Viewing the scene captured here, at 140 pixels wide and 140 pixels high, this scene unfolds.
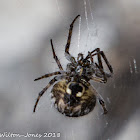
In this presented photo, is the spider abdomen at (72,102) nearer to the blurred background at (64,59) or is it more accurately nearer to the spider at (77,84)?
the spider at (77,84)

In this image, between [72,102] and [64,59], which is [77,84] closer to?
[72,102]

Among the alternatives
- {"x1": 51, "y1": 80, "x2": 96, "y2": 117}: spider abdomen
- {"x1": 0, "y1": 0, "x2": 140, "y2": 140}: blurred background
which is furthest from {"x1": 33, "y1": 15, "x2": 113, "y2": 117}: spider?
{"x1": 0, "y1": 0, "x2": 140, "y2": 140}: blurred background

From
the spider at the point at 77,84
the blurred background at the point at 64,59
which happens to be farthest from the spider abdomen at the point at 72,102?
the blurred background at the point at 64,59

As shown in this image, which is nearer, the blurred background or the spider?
the spider

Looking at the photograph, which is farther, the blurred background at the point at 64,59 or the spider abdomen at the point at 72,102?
the blurred background at the point at 64,59

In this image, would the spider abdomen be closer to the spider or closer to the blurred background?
the spider

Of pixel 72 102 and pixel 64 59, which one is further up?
pixel 64 59

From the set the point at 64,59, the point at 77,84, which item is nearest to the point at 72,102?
the point at 77,84
